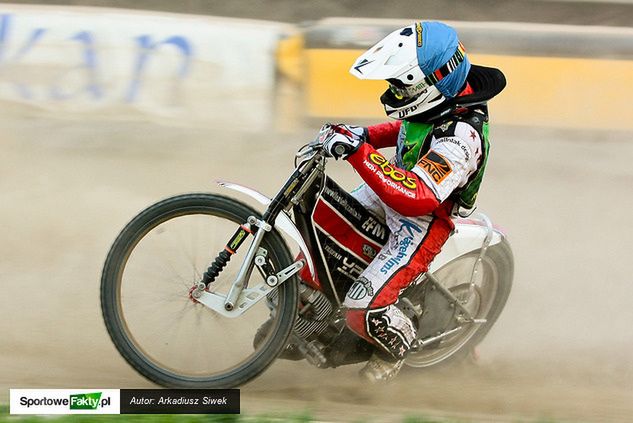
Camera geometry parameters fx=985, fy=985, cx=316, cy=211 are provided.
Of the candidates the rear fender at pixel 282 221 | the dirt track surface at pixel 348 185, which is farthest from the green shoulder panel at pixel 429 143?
the dirt track surface at pixel 348 185

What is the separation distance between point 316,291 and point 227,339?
1.76 feet

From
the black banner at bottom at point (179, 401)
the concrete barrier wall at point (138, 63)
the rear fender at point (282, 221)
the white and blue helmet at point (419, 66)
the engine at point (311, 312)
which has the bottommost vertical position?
the black banner at bottom at point (179, 401)

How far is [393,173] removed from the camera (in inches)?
181

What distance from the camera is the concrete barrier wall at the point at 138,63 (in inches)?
331

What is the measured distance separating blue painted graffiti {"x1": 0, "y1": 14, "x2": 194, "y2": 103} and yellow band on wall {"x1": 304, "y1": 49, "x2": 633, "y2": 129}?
1190 mm

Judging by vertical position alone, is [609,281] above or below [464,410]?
above

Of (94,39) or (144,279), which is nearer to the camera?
(144,279)

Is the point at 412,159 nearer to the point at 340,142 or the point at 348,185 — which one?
the point at 340,142

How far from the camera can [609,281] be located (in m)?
7.07

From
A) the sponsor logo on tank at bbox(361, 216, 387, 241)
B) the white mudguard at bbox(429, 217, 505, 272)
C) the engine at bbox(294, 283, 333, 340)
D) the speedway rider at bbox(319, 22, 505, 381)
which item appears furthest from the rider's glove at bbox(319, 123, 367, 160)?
the white mudguard at bbox(429, 217, 505, 272)

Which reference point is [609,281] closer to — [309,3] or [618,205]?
[618,205]

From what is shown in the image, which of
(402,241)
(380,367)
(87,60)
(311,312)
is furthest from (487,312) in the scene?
(87,60)

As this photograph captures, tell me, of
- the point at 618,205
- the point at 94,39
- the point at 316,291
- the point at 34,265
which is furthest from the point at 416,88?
the point at 94,39

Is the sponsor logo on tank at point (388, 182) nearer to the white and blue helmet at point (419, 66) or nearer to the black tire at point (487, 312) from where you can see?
the white and blue helmet at point (419, 66)
